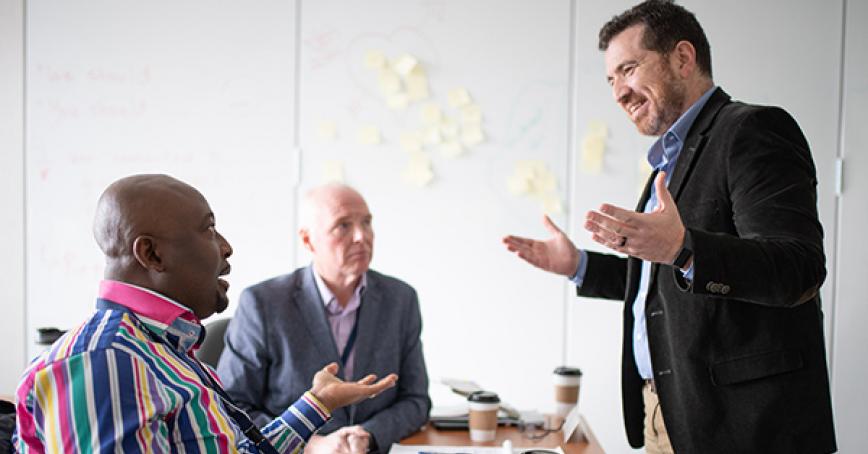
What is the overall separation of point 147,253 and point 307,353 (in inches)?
41.2

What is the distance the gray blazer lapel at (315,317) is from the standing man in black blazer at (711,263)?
806mm

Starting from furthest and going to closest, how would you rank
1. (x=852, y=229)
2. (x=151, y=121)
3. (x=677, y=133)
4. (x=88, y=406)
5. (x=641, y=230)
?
(x=151, y=121) < (x=852, y=229) < (x=677, y=133) < (x=641, y=230) < (x=88, y=406)

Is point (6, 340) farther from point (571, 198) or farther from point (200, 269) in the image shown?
point (200, 269)

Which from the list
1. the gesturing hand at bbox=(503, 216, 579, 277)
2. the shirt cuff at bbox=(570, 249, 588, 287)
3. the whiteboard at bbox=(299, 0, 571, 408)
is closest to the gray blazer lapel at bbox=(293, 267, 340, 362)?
the gesturing hand at bbox=(503, 216, 579, 277)

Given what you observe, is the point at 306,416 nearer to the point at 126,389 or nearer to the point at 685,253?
the point at 126,389

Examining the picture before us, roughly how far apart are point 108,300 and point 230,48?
2638 millimetres

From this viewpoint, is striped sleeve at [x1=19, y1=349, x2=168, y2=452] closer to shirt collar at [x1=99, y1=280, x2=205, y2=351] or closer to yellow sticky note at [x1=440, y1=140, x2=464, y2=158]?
shirt collar at [x1=99, y1=280, x2=205, y2=351]

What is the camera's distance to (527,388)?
11.1 feet

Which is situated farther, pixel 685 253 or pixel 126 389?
pixel 685 253

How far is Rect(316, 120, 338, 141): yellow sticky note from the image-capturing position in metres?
3.40

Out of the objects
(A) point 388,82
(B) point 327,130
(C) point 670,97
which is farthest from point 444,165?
(C) point 670,97

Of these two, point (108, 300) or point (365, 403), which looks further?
point (365, 403)

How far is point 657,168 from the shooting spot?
6.24 feet

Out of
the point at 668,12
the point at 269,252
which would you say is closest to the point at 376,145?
the point at 269,252
